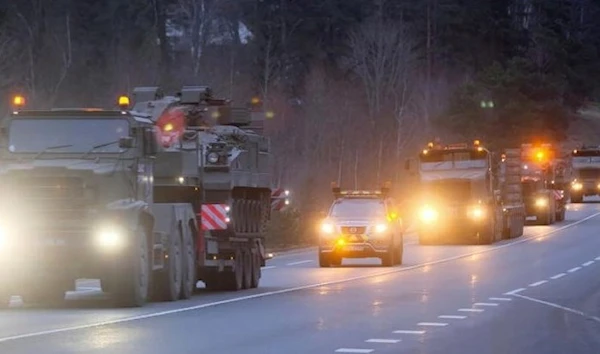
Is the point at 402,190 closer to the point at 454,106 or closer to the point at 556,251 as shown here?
the point at 454,106

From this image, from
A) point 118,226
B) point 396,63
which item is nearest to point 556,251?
point 118,226

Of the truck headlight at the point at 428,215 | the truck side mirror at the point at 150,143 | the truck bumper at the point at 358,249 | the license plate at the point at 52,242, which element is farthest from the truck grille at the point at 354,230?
the license plate at the point at 52,242

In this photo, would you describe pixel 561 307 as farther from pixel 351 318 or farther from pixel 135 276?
pixel 135 276

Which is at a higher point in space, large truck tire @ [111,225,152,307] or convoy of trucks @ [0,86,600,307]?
convoy of trucks @ [0,86,600,307]

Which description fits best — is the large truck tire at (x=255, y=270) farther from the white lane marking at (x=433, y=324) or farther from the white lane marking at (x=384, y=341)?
the white lane marking at (x=384, y=341)

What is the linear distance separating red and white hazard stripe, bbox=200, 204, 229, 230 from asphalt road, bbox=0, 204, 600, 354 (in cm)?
125

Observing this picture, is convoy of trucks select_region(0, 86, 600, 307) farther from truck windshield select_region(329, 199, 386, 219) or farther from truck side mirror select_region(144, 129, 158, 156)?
truck windshield select_region(329, 199, 386, 219)

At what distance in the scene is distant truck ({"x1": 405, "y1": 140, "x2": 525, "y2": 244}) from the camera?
5103cm

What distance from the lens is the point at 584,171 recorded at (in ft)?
307

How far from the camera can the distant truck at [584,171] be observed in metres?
93.3

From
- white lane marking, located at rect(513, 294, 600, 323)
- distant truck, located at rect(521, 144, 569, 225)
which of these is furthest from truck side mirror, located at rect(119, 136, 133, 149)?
distant truck, located at rect(521, 144, 569, 225)

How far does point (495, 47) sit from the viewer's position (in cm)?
10681

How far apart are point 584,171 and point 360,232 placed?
5965 cm

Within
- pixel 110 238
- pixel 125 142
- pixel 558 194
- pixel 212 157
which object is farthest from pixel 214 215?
pixel 558 194
